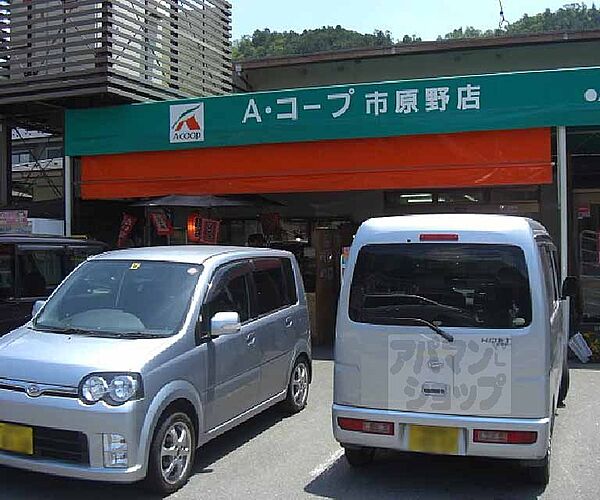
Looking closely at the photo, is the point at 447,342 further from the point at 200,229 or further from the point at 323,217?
the point at 323,217

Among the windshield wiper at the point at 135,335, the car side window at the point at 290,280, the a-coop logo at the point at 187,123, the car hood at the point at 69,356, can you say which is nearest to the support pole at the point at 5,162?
the a-coop logo at the point at 187,123

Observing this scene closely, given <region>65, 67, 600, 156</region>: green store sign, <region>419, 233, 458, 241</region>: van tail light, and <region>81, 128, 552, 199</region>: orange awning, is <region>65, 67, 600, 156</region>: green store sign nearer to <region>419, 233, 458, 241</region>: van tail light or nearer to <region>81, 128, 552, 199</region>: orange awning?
<region>81, 128, 552, 199</region>: orange awning

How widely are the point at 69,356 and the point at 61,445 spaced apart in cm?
60

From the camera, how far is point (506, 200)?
13117 mm

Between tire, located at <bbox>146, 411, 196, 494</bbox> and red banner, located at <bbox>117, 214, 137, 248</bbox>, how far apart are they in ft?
28.1

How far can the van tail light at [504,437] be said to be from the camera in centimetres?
439

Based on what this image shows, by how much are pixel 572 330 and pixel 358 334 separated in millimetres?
6712

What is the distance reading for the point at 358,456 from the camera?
5.25 meters

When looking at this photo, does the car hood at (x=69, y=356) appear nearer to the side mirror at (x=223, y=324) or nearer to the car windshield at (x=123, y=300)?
the car windshield at (x=123, y=300)

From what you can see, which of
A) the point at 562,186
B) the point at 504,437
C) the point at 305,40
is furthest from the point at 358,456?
the point at 305,40

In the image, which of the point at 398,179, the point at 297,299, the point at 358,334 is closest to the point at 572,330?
the point at 398,179

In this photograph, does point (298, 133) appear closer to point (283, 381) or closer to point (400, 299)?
point (283, 381)

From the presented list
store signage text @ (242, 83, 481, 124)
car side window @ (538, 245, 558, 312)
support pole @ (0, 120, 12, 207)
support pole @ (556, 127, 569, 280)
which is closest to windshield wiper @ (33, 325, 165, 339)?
car side window @ (538, 245, 558, 312)

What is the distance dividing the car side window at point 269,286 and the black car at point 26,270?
10.4 ft
